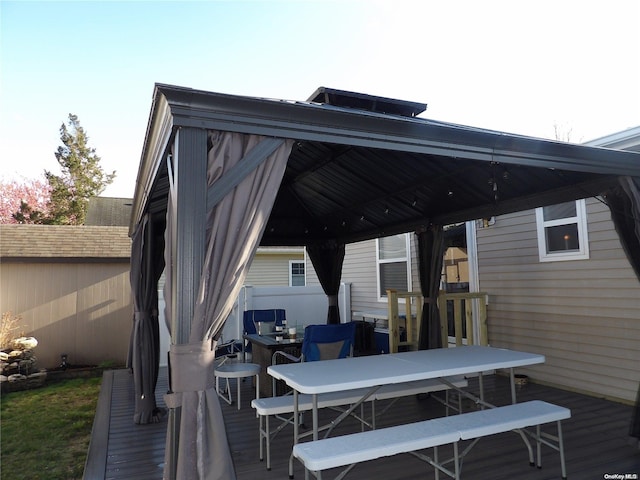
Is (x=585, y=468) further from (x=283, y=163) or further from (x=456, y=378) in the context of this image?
(x=283, y=163)

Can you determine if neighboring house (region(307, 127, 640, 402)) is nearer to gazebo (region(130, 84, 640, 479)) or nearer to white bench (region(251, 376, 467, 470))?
gazebo (region(130, 84, 640, 479))

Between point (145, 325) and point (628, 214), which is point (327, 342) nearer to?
point (145, 325)

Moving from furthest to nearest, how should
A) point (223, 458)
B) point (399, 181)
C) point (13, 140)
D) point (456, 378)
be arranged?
1. point (13, 140)
2. point (399, 181)
3. point (456, 378)
4. point (223, 458)

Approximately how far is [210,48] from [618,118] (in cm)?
1694

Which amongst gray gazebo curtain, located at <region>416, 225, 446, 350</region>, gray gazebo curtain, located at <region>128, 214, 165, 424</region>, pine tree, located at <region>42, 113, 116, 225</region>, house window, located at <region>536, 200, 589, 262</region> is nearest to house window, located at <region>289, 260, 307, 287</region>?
gray gazebo curtain, located at <region>416, 225, 446, 350</region>

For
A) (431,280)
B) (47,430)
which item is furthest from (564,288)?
(47,430)

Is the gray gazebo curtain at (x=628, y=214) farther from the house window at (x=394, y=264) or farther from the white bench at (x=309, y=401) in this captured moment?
the house window at (x=394, y=264)

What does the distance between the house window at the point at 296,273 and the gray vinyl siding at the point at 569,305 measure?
25.3 feet

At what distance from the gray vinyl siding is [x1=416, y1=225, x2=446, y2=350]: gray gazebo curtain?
1353mm

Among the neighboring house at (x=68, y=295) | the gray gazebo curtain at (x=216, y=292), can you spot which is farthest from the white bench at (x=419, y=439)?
the neighboring house at (x=68, y=295)

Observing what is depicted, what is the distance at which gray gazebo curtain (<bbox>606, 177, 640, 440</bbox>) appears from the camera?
3.82 metres

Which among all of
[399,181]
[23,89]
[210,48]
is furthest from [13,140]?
[399,181]

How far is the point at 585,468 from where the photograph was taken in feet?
10.6

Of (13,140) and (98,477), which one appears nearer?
(98,477)
